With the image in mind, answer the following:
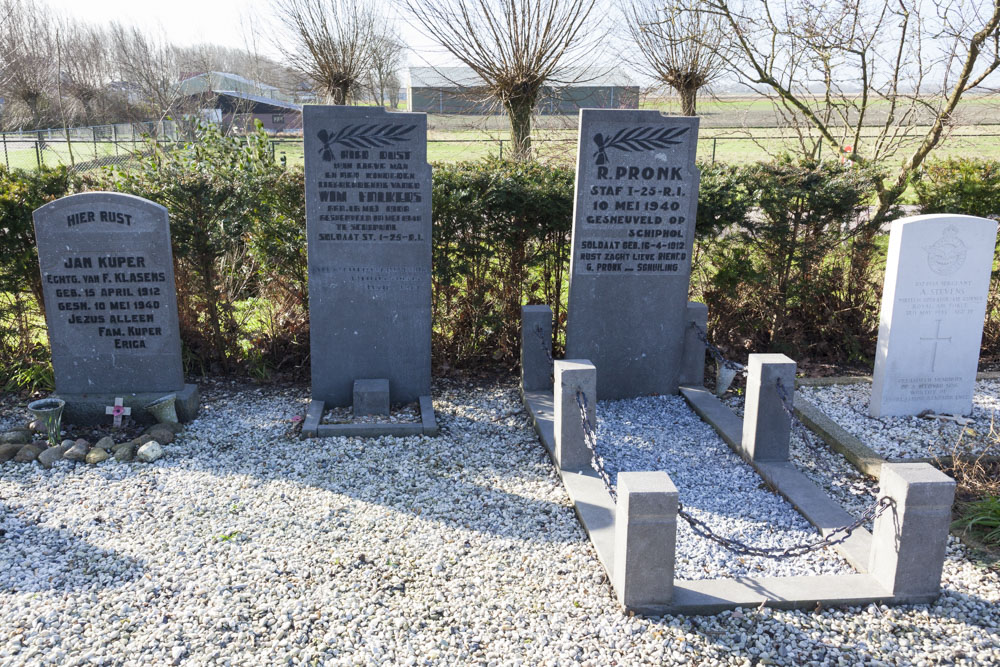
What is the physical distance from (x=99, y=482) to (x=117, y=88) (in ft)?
111

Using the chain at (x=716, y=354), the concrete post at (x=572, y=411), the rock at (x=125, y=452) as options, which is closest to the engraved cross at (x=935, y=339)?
the chain at (x=716, y=354)

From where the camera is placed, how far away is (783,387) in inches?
188

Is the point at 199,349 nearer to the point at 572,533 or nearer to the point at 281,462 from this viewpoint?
the point at 281,462

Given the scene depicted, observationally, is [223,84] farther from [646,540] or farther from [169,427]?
[646,540]

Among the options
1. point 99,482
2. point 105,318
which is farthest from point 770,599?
point 105,318

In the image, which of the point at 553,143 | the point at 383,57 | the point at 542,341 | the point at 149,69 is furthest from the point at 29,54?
the point at 542,341

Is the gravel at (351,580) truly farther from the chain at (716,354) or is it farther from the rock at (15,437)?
the chain at (716,354)

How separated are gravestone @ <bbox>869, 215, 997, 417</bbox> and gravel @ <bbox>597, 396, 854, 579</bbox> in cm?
149

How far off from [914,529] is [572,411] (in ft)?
6.55

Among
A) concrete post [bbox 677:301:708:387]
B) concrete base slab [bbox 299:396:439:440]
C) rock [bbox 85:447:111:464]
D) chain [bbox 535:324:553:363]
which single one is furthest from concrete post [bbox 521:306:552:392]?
rock [bbox 85:447:111:464]

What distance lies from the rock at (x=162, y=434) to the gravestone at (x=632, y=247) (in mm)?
3129

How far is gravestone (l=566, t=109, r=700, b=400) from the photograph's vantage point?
5707mm

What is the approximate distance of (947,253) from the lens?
5281 mm

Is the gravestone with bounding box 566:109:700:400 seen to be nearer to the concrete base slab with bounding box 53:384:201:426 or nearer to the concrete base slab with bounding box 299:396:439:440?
the concrete base slab with bounding box 299:396:439:440
